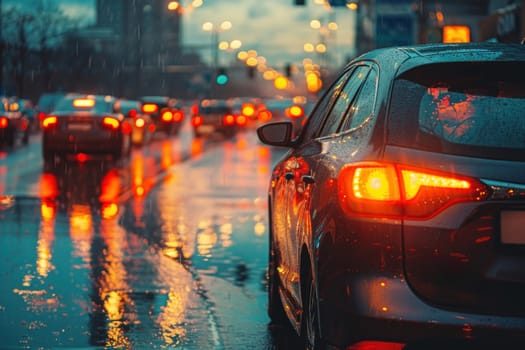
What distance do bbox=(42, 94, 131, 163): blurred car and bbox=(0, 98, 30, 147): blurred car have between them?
971 centimetres

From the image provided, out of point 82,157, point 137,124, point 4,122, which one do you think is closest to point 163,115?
point 137,124

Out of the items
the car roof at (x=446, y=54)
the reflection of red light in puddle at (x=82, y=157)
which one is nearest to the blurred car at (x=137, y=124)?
the reflection of red light in puddle at (x=82, y=157)

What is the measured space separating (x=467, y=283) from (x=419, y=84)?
904 millimetres

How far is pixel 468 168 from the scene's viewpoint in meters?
5.05

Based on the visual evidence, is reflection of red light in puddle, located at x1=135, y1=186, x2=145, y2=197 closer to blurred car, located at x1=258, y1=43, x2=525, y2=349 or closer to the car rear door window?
the car rear door window

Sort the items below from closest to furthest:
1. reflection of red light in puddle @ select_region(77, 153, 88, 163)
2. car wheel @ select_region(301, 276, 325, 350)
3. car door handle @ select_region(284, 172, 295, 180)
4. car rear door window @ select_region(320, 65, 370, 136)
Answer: car wheel @ select_region(301, 276, 325, 350), car rear door window @ select_region(320, 65, 370, 136), car door handle @ select_region(284, 172, 295, 180), reflection of red light in puddle @ select_region(77, 153, 88, 163)

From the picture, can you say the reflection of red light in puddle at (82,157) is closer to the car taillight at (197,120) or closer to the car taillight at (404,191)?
the car taillight at (197,120)

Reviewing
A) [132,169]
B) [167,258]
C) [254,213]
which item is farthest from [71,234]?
[132,169]

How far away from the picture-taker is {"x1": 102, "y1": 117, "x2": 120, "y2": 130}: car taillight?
96.2 ft

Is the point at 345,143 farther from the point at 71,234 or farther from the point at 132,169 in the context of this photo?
the point at 132,169

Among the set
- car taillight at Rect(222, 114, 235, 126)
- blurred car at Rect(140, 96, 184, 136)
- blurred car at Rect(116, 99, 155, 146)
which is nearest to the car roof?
blurred car at Rect(116, 99, 155, 146)

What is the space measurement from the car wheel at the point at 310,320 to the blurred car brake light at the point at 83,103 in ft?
78.8

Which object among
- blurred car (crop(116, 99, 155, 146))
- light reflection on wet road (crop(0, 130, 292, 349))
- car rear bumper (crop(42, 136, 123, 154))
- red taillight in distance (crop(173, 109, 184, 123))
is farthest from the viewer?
red taillight in distance (crop(173, 109, 184, 123))

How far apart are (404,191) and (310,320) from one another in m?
1.23
